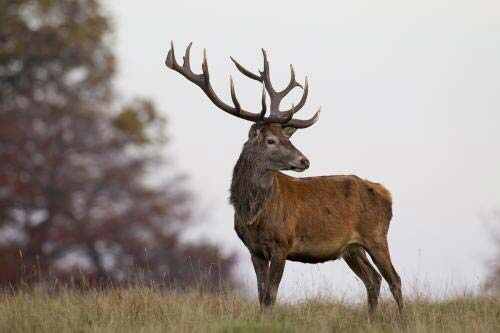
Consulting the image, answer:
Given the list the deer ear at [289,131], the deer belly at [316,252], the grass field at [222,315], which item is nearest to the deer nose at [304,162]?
the deer ear at [289,131]

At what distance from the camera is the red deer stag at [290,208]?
9141 mm

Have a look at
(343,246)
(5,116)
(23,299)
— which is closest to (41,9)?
(5,116)

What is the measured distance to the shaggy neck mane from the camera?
9.23 meters

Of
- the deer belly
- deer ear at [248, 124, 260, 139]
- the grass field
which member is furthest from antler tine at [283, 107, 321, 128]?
the grass field

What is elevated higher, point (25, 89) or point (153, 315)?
point (25, 89)

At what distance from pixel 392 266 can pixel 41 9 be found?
10.2 metres

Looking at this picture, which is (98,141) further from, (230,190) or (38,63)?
(230,190)

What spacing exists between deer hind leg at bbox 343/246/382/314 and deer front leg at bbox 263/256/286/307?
138cm

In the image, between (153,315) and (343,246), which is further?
(343,246)

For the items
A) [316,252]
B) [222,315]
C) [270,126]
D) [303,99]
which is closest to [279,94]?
[303,99]

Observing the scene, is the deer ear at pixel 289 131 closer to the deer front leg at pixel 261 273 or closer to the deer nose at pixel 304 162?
the deer nose at pixel 304 162

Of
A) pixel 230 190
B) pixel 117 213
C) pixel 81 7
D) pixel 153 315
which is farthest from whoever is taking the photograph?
pixel 81 7

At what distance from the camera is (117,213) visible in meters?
16.9

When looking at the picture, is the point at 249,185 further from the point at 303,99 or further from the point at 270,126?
the point at 303,99
